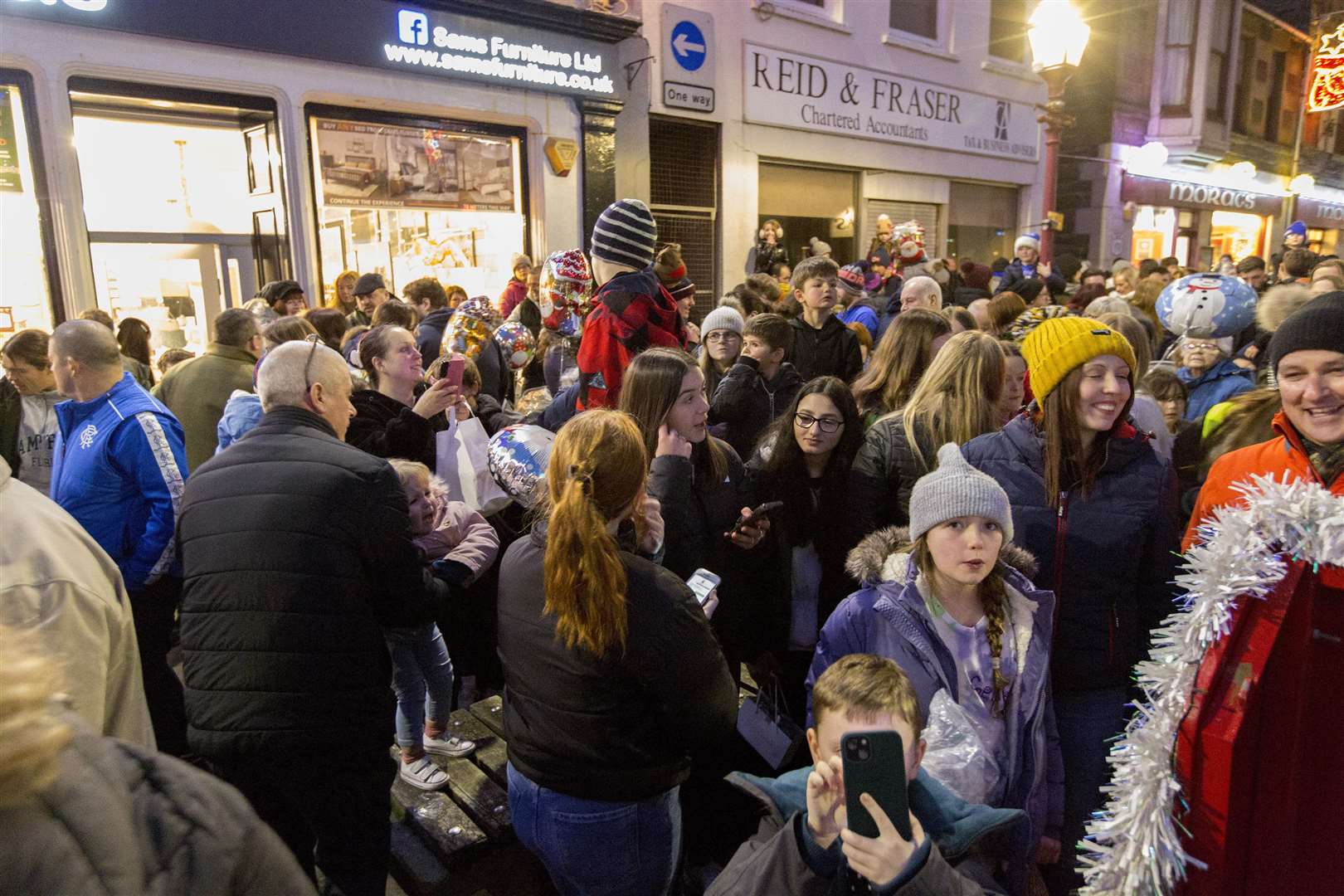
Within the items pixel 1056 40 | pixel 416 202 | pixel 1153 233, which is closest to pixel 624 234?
pixel 416 202

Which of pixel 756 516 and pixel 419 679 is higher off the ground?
pixel 756 516

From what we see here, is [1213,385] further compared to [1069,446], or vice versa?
[1213,385]

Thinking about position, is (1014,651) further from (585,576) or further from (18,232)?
(18,232)

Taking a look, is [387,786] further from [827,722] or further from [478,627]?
[827,722]

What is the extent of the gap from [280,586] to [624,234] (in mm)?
2401

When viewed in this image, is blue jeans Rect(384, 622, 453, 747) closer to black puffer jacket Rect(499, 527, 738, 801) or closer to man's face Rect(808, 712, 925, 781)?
black puffer jacket Rect(499, 527, 738, 801)

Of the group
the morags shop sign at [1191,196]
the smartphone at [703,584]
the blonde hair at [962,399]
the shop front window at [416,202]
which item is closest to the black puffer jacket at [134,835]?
the smartphone at [703,584]

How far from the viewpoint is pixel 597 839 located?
2049 mm

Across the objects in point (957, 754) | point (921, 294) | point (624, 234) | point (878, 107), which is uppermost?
point (878, 107)

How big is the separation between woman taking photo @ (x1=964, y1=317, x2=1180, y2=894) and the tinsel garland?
1.20m

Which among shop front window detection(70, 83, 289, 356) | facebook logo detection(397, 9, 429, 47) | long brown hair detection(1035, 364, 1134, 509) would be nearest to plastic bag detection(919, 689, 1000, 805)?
long brown hair detection(1035, 364, 1134, 509)

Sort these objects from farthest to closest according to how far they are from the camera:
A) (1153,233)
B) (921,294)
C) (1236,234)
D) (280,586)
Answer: (1236,234) → (1153,233) → (921,294) → (280,586)

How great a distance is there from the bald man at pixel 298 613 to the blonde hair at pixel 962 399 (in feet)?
6.48

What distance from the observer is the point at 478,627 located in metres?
3.78
